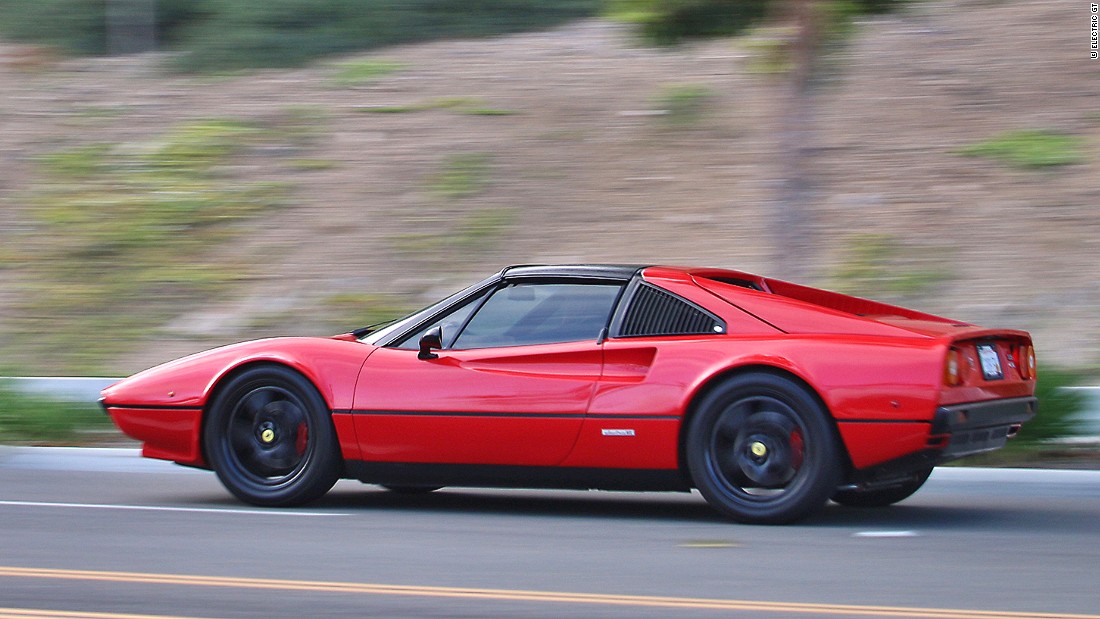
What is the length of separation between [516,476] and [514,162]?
893 cm

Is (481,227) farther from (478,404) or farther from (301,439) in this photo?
(478,404)

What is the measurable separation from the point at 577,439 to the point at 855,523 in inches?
54.9

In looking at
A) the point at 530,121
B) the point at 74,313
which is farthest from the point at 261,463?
the point at 530,121

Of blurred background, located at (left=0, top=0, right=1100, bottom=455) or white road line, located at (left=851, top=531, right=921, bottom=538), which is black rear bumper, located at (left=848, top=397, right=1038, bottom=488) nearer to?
white road line, located at (left=851, top=531, right=921, bottom=538)

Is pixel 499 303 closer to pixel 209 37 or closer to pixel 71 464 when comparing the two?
pixel 71 464

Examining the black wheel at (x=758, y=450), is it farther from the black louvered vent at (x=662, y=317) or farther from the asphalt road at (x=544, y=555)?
the black louvered vent at (x=662, y=317)

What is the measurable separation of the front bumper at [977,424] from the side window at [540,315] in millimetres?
1631

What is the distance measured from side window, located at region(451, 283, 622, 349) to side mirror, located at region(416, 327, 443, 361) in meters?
0.10

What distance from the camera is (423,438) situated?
637 centimetres

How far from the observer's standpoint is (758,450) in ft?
19.6

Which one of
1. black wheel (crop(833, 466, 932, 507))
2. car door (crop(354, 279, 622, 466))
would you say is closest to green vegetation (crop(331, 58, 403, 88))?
car door (crop(354, 279, 622, 466))

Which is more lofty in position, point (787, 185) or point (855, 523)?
point (787, 185)

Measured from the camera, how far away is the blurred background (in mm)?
12109

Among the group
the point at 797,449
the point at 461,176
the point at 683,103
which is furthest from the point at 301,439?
the point at 683,103
